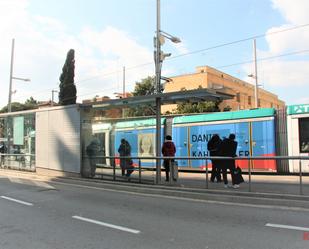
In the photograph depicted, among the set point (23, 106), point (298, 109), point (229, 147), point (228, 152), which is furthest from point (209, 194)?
point (23, 106)

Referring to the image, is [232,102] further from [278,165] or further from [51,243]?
[51,243]

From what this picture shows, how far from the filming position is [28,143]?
21.1 meters

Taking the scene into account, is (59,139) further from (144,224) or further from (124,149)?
(144,224)

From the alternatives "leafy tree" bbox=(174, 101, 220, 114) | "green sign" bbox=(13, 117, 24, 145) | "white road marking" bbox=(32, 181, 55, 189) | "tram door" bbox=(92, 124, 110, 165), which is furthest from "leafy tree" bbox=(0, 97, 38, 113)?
"tram door" bbox=(92, 124, 110, 165)

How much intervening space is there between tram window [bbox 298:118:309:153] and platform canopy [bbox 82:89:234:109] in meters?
4.26

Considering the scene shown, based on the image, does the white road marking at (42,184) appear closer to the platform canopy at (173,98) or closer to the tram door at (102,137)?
the tram door at (102,137)

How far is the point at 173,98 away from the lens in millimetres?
14016

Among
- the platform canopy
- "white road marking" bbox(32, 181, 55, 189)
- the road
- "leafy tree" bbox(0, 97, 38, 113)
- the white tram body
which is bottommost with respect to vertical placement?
the road

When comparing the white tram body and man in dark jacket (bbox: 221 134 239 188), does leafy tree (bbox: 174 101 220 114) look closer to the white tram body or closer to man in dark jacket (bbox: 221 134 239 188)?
the white tram body

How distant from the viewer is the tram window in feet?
52.5

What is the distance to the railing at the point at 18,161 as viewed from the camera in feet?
68.0

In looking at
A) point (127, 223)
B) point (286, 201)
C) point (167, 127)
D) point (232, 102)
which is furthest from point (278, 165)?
point (232, 102)

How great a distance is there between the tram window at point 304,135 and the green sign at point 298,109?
0.34 meters

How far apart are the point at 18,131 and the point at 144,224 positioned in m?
15.8
